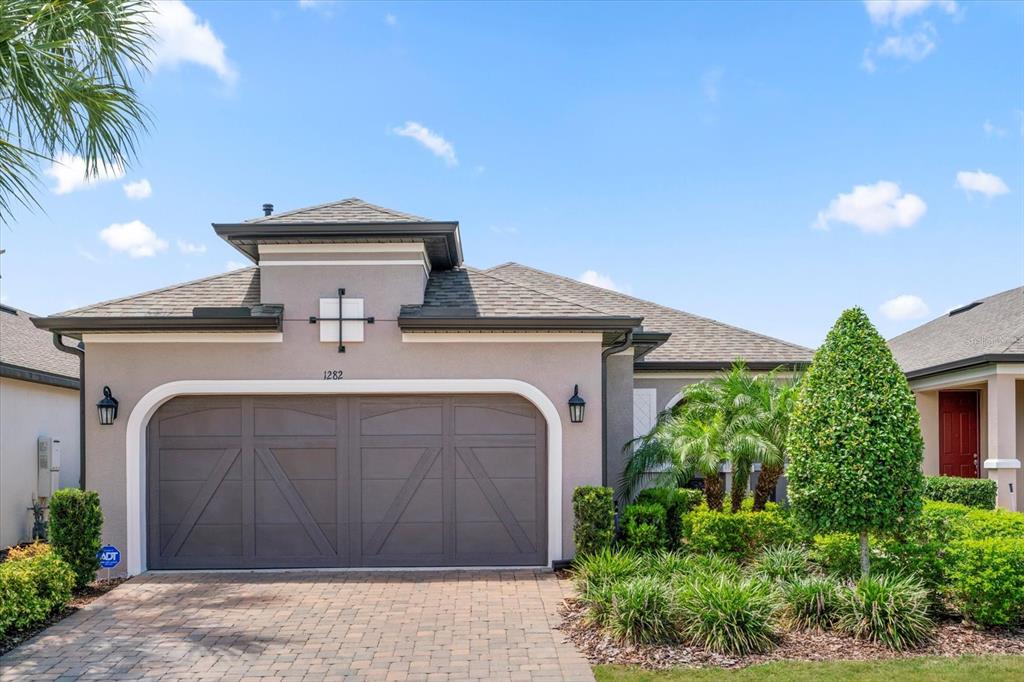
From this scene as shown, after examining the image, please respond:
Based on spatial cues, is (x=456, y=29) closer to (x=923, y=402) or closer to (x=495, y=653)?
(x=495, y=653)

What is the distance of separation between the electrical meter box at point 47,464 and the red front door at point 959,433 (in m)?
16.6

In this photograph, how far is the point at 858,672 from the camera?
20.1ft

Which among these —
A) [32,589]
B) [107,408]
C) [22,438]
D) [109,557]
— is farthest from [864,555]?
[22,438]

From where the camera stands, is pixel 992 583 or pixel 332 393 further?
pixel 332 393

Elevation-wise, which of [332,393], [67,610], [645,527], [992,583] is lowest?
[67,610]

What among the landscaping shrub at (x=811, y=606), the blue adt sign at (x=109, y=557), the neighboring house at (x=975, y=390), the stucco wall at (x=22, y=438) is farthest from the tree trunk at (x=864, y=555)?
the stucco wall at (x=22, y=438)

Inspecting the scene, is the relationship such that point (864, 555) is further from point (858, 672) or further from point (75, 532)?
point (75, 532)

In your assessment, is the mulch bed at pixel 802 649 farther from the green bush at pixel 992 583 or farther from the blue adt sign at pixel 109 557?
the blue adt sign at pixel 109 557

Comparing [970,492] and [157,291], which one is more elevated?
[157,291]

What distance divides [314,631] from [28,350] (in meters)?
10.4

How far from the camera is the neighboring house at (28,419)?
496 inches

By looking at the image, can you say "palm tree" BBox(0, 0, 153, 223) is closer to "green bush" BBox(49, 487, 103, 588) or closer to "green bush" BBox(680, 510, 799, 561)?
"green bush" BBox(49, 487, 103, 588)

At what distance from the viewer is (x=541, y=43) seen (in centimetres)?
1317

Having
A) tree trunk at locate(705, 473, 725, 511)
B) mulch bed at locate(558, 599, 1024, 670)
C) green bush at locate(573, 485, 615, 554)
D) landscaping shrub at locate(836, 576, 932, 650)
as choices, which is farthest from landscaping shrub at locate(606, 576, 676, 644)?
tree trunk at locate(705, 473, 725, 511)
